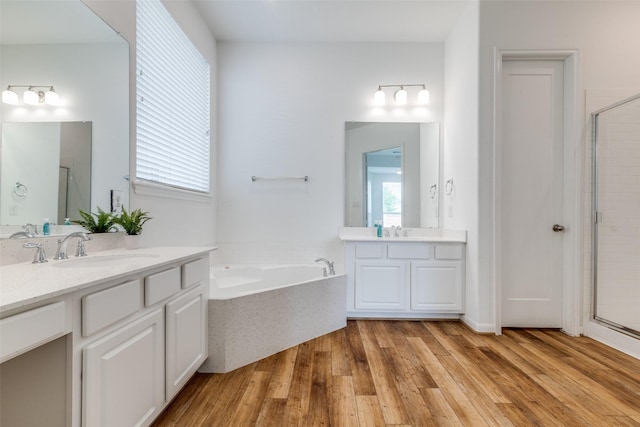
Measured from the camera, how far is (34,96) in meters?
1.33

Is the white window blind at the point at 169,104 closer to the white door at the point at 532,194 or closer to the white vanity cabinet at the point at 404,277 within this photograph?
the white vanity cabinet at the point at 404,277

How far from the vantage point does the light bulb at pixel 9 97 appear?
1.21 metres

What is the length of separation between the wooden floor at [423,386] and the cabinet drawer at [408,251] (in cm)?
75

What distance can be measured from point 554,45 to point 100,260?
3.71 metres

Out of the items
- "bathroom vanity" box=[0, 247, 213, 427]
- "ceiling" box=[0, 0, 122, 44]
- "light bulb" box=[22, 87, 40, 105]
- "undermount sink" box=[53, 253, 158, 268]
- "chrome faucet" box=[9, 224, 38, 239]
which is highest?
"ceiling" box=[0, 0, 122, 44]

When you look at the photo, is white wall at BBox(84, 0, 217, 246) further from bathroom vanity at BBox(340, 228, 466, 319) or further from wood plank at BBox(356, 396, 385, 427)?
wood plank at BBox(356, 396, 385, 427)

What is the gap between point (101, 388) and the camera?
3.40 feet

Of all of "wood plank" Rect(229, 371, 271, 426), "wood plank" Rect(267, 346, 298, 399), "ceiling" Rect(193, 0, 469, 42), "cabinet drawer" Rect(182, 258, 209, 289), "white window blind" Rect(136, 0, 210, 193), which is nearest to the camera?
A: "wood plank" Rect(229, 371, 271, 426)

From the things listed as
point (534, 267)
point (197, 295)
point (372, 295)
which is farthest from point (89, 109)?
point (534, 267)

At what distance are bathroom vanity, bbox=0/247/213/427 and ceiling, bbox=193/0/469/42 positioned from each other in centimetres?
262

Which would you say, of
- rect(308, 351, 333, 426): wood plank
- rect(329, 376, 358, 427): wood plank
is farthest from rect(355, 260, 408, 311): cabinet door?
rect(329, 376, 358, 427): wood plank

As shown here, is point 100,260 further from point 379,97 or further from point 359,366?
point 379,97

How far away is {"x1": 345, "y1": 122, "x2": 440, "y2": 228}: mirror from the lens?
11.3 feet

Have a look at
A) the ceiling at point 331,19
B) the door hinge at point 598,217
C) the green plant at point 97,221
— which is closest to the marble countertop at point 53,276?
the green plant at point 97,221
